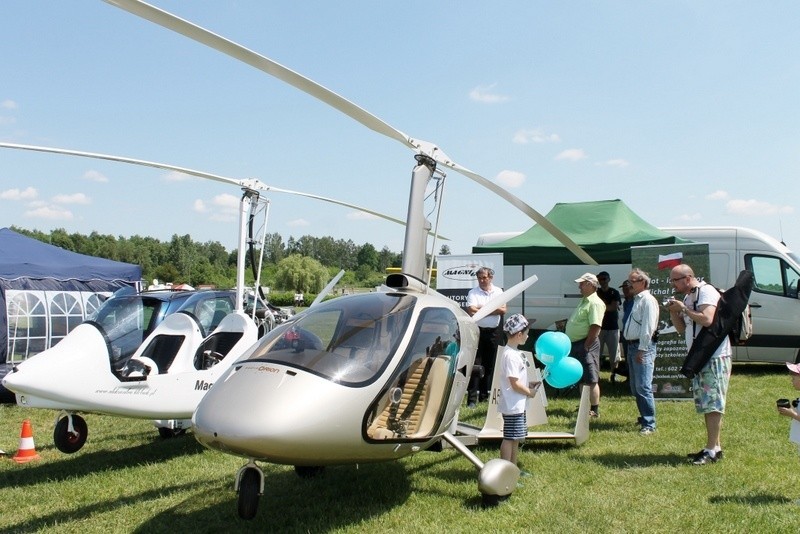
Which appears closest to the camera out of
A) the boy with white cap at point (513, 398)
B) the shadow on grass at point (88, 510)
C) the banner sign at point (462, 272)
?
the shadow on grass at point (88, 510)

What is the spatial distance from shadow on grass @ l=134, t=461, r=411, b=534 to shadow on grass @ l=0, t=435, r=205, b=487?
4.99 feet

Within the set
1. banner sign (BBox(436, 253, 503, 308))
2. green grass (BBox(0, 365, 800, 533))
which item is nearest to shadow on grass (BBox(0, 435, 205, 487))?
green grass (BBox(0, 365, 800, 533))

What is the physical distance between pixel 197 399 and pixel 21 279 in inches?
270

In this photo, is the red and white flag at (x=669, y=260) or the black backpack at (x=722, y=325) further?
the red and white flag at (x=669, y=260)

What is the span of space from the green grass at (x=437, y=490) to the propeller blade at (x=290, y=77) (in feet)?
8.30

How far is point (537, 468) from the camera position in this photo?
222 inches

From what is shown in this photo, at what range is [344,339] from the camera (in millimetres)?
4184

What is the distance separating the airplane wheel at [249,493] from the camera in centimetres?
374

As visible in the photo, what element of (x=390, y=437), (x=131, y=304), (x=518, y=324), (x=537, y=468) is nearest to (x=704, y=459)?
(x=537, y=468)

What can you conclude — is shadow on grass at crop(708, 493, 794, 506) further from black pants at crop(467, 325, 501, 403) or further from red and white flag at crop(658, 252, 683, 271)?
red and white flag at crop(658, 252, 683, 271)

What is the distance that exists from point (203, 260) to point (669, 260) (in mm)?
107290

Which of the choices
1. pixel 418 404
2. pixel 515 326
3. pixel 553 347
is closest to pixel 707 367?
pixel 553 347

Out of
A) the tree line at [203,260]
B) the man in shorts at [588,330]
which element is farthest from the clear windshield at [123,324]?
the tree line at [203,260]

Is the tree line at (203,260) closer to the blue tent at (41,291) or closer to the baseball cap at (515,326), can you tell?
the blue tent at (41,291)
